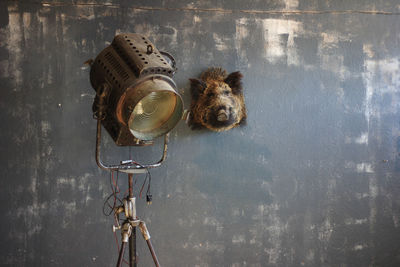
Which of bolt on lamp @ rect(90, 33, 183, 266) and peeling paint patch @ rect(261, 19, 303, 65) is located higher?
peeling paint patch @ rect(261, 19, 303, 65)

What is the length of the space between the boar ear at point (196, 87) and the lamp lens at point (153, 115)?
2.46ft

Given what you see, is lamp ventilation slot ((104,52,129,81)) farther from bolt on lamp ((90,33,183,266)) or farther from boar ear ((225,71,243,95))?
boar ear ((225,71,243,95))

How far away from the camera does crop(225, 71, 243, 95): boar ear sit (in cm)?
275

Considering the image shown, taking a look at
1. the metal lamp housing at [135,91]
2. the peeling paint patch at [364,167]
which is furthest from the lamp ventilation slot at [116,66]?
the peeling paint patch at [364,167]

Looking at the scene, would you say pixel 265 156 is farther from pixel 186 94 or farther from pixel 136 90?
pixel 136 90

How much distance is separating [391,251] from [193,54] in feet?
7.38

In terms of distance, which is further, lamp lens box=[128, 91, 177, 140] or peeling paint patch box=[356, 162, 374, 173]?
peeling paint patch box=[356, 162, 374, 173]

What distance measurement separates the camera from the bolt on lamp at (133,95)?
1.81 meters

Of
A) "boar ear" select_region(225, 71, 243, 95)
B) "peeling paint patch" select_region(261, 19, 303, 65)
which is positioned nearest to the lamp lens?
"boar ear" select_region(225, 71, 243, 95)

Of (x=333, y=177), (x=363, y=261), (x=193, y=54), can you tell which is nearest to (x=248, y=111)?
(x=193, y=54)

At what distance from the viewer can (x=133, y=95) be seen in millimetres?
1807

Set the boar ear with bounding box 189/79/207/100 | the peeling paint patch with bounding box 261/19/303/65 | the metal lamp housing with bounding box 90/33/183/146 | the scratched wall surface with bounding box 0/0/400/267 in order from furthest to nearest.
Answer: the peeling paint patch with bounding box 261/19/303/65 < the boar ear with bounding box 189/79/207/100 < the scratched wall surface with bounding box 0/0/400/267 < the metal lamp housing with bounding box 90/33/183/146

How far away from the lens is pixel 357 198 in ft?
9.93

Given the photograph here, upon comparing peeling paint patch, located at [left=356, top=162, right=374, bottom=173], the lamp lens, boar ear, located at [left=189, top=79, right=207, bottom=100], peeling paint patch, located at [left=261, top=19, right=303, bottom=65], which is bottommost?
peeling paint patch, located at [left=356, top=162, right=374, bottom=173]
